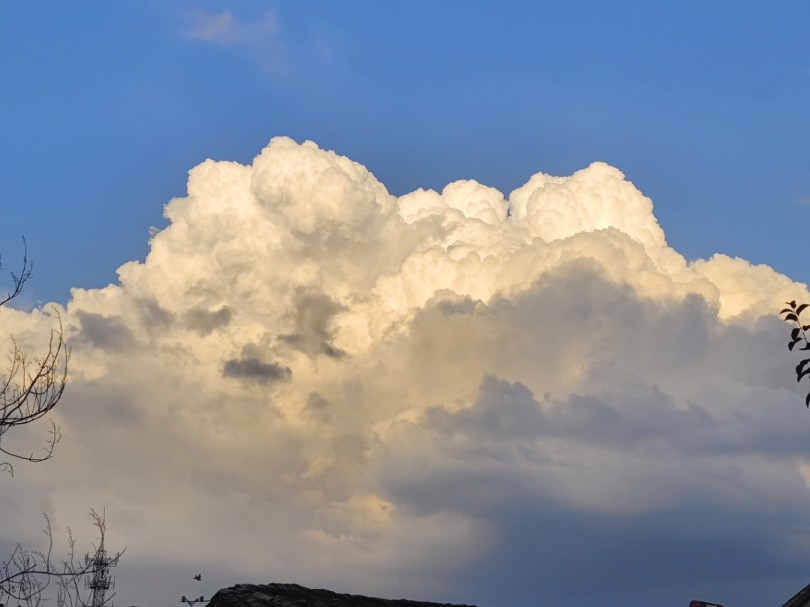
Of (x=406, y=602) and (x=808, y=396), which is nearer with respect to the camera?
(x=808, y=396)

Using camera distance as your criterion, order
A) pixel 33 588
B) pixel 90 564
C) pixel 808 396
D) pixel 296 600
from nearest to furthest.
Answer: pixel 808 396 < pixel 296 600 < pixel 90 564 < pixel 33 588

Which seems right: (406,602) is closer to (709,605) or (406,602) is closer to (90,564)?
(709,605)

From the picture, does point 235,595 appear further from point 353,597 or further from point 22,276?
point 22,276

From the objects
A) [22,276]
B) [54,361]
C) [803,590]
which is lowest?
[803,590]

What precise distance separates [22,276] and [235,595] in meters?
7.79

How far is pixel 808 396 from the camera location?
40.2 ft

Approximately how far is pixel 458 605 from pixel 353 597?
7.66ft

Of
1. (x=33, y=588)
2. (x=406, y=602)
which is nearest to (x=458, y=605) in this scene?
(x=406, y=602)

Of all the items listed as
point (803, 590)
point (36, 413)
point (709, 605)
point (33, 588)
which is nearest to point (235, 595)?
point (36, 413)

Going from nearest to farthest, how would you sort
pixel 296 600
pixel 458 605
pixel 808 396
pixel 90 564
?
1. pixel 808 396
2. pixel 296 600
3. pixel 458 605
4. pixel 90 564

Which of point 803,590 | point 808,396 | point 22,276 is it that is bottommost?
point 803,590

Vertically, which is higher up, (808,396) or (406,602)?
(808,396)

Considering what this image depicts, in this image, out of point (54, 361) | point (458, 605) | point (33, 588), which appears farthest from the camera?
point (33, 588)

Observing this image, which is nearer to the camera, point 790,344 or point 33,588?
point 790,344
